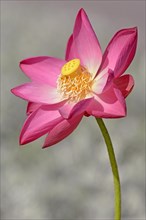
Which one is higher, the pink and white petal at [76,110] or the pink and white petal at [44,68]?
the pink and white petal at [44,68]

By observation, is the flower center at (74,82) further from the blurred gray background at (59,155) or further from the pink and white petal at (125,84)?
the blurred gray background at (59,155)

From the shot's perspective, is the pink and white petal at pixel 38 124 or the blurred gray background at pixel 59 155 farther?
the blurred gray background at pixel 59 155

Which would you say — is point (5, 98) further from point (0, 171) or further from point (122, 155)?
point (122, 155)

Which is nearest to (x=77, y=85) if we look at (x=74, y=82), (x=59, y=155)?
(x=74, y=82)

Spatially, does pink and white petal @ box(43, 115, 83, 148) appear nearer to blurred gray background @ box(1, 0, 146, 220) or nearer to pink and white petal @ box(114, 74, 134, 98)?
pink and white petal @ box(114, 74, 134, 98)

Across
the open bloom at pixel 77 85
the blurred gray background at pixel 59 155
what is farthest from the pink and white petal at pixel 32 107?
the blurred gray background at pixel 59 155

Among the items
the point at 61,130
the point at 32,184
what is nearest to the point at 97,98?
the point at 61,130
